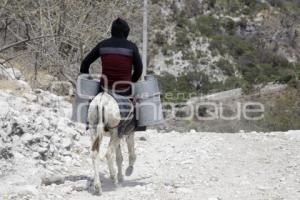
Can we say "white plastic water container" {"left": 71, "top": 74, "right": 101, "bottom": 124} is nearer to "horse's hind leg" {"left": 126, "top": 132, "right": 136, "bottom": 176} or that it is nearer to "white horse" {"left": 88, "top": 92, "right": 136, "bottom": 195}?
"white horse" {"left": 88, "top": 92, "right": 136, "bottom": 195}

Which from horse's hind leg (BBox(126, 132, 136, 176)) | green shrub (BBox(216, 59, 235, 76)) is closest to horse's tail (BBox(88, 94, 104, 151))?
horse's hind leg (BBox(126, 132, 136, 176))

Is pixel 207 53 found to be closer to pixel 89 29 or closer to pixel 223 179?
pixel 89 29

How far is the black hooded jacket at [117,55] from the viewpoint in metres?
6.97

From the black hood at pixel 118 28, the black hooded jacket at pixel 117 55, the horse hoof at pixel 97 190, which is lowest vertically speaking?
the horse hoof at pixel 97 190

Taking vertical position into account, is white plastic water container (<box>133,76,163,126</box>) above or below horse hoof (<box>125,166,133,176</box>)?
above

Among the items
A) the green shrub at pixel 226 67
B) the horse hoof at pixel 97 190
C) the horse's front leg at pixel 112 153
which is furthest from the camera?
the green shrub at pixel 226 67

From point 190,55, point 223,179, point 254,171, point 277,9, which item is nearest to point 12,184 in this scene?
point 223,179

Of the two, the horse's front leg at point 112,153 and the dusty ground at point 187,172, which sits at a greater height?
the horse's front leg at point 112,153

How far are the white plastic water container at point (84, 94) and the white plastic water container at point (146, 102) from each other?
517 mm

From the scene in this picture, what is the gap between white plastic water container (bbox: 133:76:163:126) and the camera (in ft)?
24.0

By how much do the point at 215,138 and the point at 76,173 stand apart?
361 cm

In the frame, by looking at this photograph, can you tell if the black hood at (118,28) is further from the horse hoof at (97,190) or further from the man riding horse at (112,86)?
the horse hoof at (97,190)

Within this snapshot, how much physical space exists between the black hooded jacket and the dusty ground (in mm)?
1329

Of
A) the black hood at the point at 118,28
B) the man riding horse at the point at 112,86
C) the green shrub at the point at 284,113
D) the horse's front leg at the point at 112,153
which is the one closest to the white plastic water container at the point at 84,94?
the man riding horse at the point at 112,86
